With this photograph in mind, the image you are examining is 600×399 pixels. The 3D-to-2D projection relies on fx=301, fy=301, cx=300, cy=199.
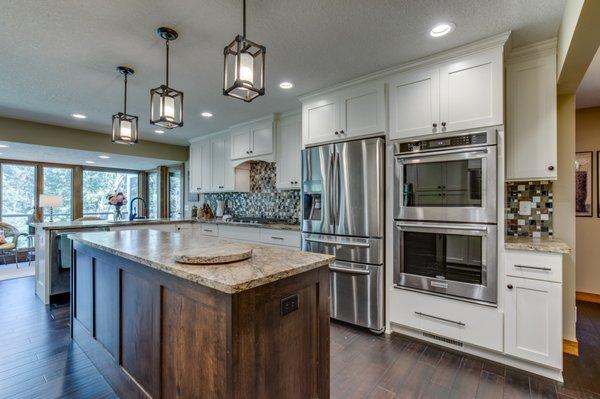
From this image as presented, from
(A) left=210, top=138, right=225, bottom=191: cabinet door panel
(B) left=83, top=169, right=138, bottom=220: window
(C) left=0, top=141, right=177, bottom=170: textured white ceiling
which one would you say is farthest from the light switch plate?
(B) left=83, top=169, right=138, bottom=220: window

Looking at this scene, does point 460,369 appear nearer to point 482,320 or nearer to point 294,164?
point 482,320

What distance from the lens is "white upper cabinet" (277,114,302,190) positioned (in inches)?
157

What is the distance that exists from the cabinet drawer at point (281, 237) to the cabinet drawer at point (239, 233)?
0.15 m

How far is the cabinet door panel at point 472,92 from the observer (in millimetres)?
2248

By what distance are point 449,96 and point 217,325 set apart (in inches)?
94.8

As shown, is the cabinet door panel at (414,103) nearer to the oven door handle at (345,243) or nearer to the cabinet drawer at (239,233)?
the oven door handle at (345,243)

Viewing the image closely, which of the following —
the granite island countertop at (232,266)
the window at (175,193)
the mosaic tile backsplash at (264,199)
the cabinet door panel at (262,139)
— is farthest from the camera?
the window at (175,193)

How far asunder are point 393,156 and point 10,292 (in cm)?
519

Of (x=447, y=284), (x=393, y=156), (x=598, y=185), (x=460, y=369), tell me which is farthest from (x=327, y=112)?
(x=598, y=185)

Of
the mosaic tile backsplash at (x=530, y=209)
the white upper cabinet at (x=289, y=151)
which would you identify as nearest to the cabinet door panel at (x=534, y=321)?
the mosaic tile backsplash at (x=530, y=209)

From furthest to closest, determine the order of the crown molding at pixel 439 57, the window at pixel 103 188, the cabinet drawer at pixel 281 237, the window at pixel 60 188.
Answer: the window at pixel 103 188, the window at pixel 60 188, the cabinet drawer at pixel 281 237, the crown molding at pixel 439 57

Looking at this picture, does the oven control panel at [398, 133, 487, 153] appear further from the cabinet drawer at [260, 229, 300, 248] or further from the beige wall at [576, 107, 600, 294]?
the beige wall at [576, 107, 600, 294]

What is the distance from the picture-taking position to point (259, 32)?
221 cm

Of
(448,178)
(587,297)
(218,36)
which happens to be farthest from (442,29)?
(587,297)
